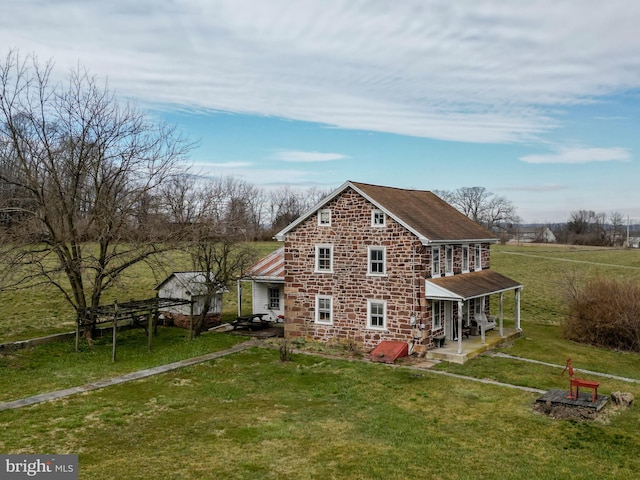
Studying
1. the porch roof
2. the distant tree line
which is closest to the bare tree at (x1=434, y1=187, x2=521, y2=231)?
the distant tree line

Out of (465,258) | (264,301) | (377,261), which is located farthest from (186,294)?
(465,258)

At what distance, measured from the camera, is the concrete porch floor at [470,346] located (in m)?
20.8

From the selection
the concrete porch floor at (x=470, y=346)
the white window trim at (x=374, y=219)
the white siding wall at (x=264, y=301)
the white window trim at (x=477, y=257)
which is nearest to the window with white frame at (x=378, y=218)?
the white window trim at (x=374, y=219)

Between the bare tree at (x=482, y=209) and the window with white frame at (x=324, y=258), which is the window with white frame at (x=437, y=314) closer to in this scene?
the window with white frame at (x=324, y=258)

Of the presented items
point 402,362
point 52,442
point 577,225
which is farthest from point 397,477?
point 577,225

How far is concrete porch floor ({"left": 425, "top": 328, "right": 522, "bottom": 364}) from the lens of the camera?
20812 millimetres

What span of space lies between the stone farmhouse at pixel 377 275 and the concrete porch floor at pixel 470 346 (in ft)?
1.30

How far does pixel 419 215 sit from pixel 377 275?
148 inches

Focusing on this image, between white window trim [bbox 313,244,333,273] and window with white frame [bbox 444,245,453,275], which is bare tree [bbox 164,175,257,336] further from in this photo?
window with white frame [bbox 444,245,453,275]

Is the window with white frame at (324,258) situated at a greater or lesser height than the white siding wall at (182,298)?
greater

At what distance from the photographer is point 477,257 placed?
26859 mm

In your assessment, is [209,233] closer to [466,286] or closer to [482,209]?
[466,286]

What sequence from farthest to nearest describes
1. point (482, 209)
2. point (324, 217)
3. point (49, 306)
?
point (482, 209) → point (49, 306) → point (324, 217)

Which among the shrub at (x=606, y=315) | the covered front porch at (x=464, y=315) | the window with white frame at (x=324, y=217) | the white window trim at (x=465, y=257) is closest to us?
the covered front porch at (x=464, y=315)
